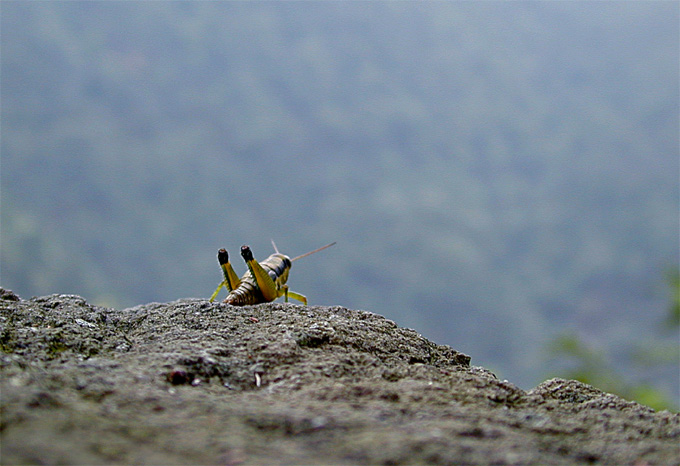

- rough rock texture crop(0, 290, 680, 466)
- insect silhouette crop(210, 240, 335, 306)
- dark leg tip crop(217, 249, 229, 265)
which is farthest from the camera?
dark leg tip crop(217, 249, 229, 265)

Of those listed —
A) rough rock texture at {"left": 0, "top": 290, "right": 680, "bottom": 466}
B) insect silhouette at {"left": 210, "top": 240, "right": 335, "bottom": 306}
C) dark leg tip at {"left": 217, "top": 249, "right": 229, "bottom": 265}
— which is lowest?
rough rock texture at {"left": 0, "top": 290, "right": 680, "bottom": 466}

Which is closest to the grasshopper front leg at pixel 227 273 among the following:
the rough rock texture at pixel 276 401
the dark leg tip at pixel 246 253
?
the dark leg tip at pixel 246 253

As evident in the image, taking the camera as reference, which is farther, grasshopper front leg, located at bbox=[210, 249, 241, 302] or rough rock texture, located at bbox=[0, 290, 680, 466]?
grasshopper front leg, located at bbox=[210, 249, 241, 302]

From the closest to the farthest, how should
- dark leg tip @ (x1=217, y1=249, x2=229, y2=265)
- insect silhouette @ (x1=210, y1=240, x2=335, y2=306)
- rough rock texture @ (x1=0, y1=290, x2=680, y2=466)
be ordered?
1. rough rock texture @ (x1=0, y1=290, x2=680, y2=466)
2. insect silhouette @ (x1=210, y1=240, x2=335, y2=306)
3. dark leg tip @ (x1=217, y1=249, x2=229, y2=265)

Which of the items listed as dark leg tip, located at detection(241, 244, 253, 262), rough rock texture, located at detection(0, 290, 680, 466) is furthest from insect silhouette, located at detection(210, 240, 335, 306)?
rough rock texture, located at detection(0, 290, 680, 466)

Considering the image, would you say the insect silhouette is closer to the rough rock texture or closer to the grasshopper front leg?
the grasshopper front leg

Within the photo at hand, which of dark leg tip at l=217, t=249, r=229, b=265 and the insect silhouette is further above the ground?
dark leg tip at l=217, t=249, r=229, b=265

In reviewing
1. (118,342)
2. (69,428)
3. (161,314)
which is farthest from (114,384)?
(161,314)

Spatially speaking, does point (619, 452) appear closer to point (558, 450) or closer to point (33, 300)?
point (558, 450)

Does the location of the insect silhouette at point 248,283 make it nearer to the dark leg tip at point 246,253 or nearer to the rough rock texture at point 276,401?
the dark leg tip at point 246,253
